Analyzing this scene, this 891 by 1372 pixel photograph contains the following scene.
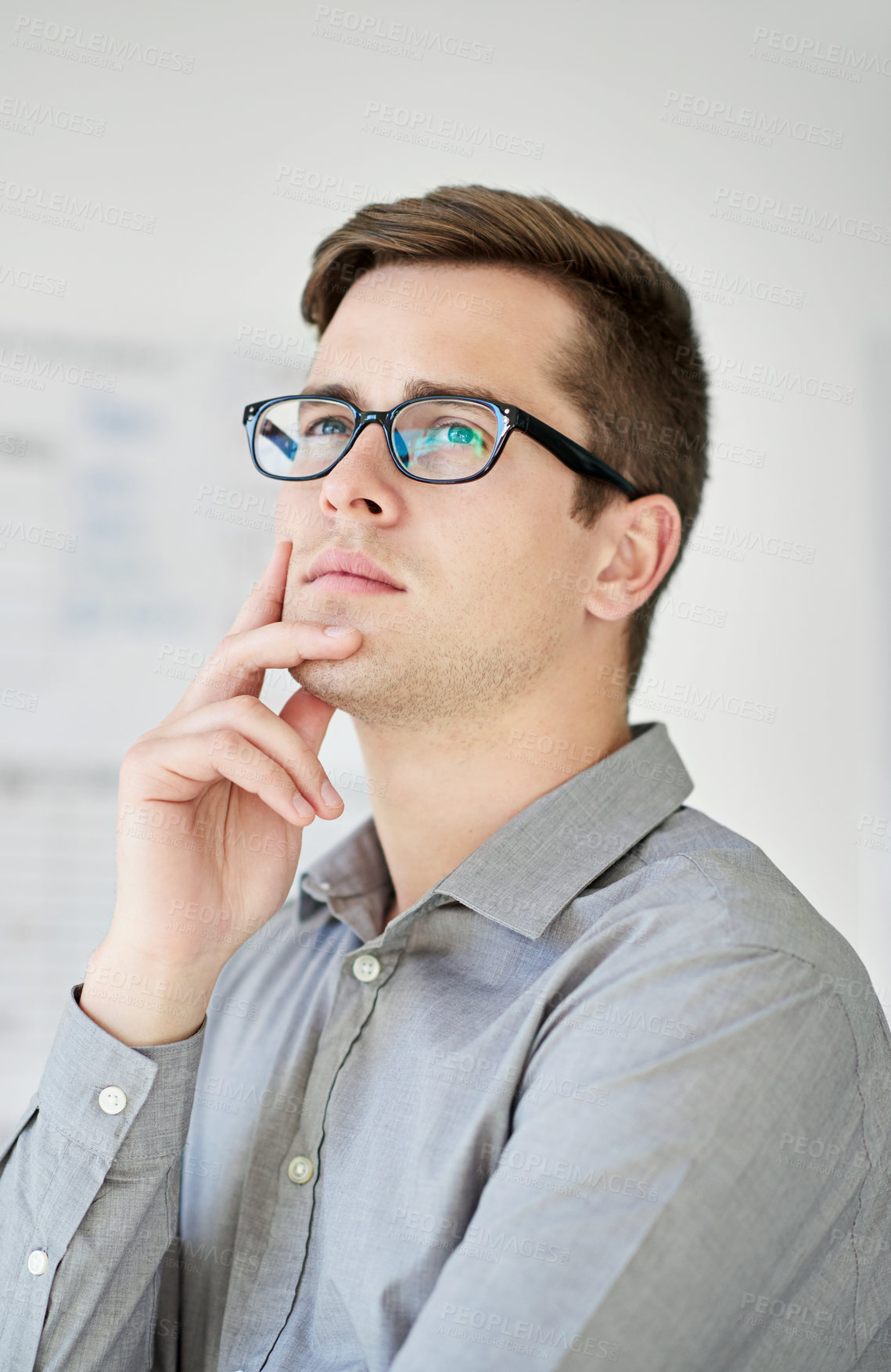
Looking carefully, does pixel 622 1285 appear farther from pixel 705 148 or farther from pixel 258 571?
pixel 705 148

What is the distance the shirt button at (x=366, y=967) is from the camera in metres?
1.47

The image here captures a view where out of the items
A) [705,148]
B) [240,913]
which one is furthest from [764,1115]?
[705,148]

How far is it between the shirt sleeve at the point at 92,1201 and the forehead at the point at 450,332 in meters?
1.07

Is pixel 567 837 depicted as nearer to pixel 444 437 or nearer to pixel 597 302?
pixel 444 437

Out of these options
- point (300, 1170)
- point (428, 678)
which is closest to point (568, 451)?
point (428, 678)

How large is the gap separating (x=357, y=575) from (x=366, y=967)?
23.4 inches

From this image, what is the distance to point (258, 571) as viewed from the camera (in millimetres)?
2611

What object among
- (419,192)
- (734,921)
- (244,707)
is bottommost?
(244,707)

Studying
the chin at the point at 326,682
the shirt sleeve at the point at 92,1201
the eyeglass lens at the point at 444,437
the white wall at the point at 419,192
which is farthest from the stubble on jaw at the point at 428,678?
the white wall at the point at 419,192

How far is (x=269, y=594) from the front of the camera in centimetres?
170

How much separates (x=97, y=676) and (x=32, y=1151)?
1392mm

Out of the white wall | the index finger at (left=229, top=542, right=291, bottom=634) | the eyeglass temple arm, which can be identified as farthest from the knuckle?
the white wall

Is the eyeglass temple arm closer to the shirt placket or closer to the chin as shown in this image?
the chin

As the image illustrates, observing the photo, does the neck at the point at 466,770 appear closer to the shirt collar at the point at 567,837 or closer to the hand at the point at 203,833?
the shirt collar at the point at 567,837
